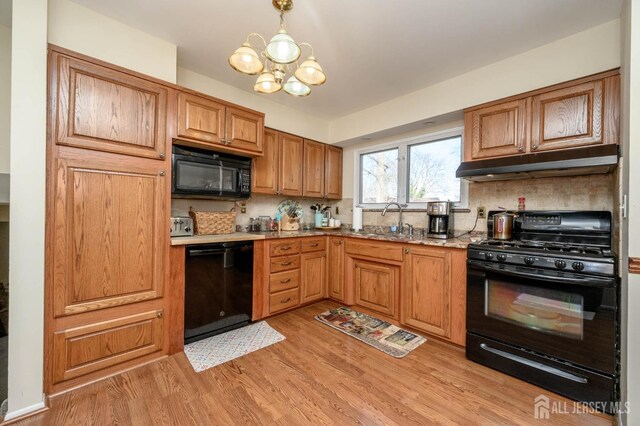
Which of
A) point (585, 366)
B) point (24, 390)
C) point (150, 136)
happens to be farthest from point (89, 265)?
point (585, 366)

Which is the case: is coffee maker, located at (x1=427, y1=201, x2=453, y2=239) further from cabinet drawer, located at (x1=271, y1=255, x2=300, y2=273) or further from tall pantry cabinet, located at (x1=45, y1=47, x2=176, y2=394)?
tall pantry cabinet, located at (x1=45, y1=47, x2=176, y2=394)

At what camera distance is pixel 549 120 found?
201 cm

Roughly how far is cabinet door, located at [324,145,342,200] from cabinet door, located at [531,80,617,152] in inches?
93.2

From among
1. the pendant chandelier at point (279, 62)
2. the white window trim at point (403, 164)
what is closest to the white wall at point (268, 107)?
the white window trim at point (403, 164)

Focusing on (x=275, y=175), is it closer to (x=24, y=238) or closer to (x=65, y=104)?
(x=65, y=104)

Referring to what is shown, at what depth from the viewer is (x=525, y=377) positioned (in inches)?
70.1

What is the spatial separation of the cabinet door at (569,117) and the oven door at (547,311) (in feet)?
3.26

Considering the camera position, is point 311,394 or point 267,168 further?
point 267,168

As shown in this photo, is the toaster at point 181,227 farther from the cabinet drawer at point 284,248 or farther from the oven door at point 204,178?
the cabinet drawer at point 284,248

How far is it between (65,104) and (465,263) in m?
3.03

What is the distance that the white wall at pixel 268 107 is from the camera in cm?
264

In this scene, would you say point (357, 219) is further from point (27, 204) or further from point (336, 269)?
point (27, 204)

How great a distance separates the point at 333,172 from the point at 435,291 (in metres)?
2.24

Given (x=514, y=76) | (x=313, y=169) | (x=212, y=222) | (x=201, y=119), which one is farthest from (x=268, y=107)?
(x=514, y=76)
